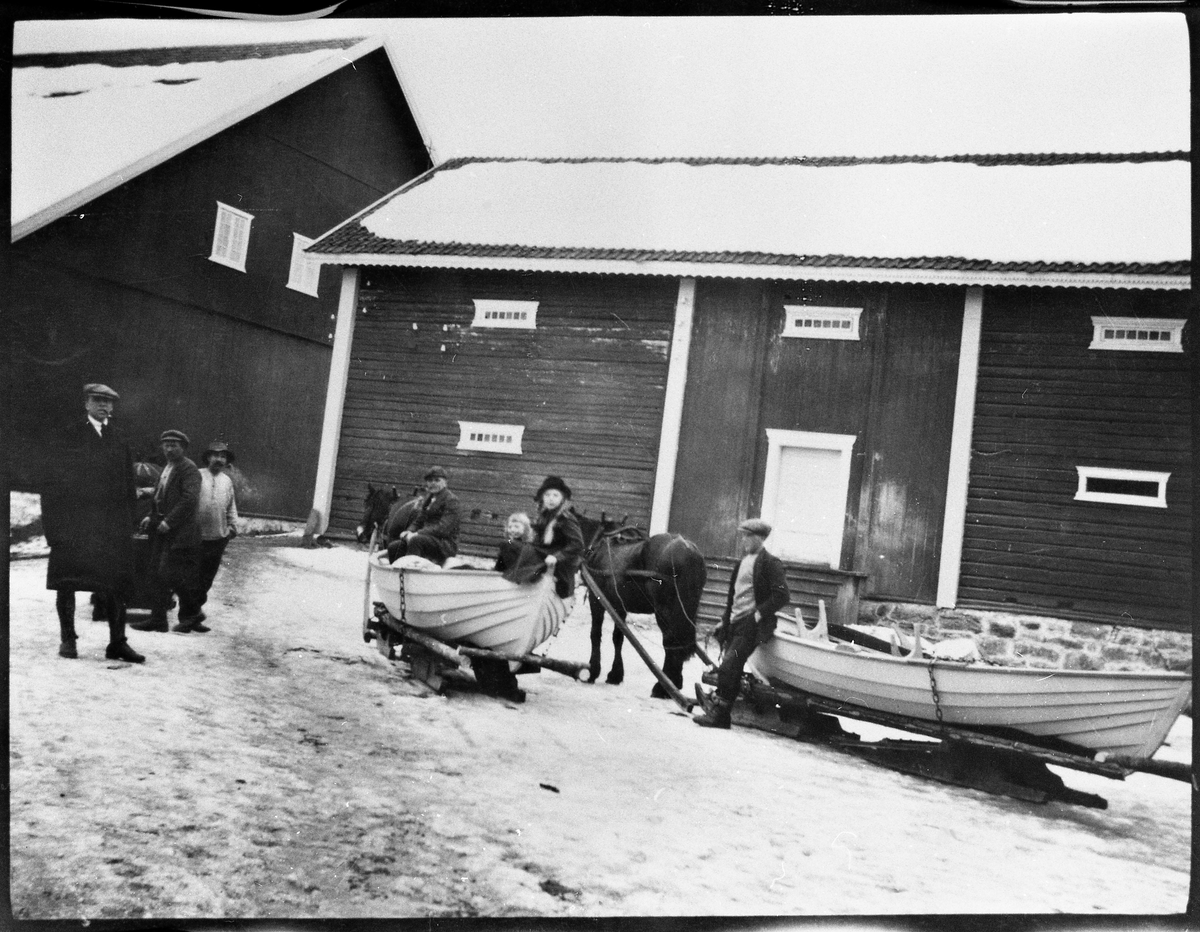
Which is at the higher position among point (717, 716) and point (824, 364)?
point (824, 364)

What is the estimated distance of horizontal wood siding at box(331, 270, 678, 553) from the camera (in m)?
2.65

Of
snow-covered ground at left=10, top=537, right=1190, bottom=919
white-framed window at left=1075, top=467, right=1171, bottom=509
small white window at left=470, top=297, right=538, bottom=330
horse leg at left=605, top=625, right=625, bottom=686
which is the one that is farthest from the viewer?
small white window at left=470, top=297, right=538, bottom=330

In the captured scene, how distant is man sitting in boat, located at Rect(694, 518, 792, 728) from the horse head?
3.36 ft

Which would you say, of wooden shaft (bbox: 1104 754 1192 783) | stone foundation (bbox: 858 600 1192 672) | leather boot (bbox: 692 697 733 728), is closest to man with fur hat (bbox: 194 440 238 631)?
leather boot (bbox: 692 697 733 728)

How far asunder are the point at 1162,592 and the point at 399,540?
2.13 metres

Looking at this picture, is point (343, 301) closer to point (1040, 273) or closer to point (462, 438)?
point (462, 438)

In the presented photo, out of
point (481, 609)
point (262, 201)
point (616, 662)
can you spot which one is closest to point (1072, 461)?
point (616, 662)

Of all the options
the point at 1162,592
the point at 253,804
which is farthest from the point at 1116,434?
the point at 253,804

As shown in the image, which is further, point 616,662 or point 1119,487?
point 616,662

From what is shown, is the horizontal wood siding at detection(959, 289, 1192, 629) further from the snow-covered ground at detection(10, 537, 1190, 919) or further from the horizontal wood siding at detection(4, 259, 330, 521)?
the horizontal wood siding at detection(4, 259, 330, 521)

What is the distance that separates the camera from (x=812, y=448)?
2592mm

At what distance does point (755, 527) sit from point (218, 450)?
159cm

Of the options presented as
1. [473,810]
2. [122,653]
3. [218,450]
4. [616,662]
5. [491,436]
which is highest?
[491,436]

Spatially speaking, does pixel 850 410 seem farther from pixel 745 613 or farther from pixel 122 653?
pixel 122 653
